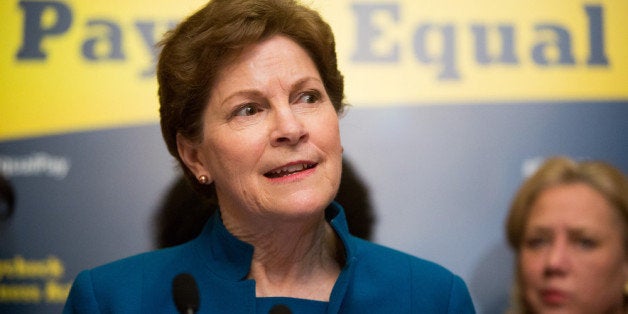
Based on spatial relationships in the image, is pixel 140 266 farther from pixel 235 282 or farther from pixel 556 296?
pixel 556 296

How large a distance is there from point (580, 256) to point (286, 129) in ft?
2.98

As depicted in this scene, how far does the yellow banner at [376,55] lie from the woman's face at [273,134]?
1.67 ft

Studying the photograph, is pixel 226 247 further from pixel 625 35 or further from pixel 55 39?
pixel 625 35

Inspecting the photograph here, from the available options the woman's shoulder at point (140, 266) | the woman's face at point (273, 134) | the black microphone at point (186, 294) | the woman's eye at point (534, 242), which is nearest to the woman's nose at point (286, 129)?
the woman's face at point (273, 134)

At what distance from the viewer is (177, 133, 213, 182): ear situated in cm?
196

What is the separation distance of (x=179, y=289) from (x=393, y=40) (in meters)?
1.09

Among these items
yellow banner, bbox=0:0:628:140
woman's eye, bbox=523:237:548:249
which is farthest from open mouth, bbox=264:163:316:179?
woman's eye, bbox=523:237:548:249

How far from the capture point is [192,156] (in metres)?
1.99

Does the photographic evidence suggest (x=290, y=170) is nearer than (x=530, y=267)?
Yes

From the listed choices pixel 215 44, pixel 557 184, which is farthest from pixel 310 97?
pixel 557 184

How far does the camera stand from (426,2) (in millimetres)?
2342

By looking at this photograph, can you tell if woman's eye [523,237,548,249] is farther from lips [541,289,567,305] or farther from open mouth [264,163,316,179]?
open mouth [264,163,316,179]

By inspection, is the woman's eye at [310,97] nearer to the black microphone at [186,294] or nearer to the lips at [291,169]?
the lips at [291,169]

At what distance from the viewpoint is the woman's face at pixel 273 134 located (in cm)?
176
